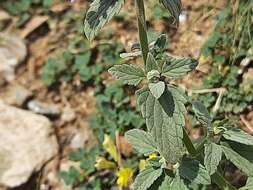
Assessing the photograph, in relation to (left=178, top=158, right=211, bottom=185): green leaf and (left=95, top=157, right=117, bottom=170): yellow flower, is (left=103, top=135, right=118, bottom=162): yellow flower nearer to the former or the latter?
(left=95, top=157, right=117, bottom=170): yellow flower

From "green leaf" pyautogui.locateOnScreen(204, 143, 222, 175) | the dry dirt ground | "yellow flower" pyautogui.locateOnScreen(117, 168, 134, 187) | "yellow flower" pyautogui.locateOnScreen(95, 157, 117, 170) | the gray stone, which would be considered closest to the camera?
"green leaf" pyautogui.locateOnScreen(204, 143, 222, 175)

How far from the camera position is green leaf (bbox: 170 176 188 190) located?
2137 mm

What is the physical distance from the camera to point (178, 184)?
2.14m

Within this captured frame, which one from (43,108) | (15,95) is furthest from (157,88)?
(15,95)

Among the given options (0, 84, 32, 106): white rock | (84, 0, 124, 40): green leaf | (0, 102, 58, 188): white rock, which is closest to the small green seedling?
(84, 0, 124, 40): green leaf

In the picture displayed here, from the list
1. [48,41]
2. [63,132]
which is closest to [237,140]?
[63,132]

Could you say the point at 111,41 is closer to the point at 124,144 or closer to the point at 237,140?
the point at 124,144

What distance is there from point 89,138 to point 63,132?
0.19 metres

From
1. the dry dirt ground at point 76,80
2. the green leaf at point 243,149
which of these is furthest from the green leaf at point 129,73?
the dry dirt ground at point 76,80

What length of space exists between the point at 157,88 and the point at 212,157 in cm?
39

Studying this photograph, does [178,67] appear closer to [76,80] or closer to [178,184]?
[178,184]

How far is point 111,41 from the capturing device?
3.57 meters

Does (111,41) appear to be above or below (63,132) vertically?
above

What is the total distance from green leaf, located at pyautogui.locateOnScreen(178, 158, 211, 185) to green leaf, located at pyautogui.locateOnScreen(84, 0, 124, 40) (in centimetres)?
63
